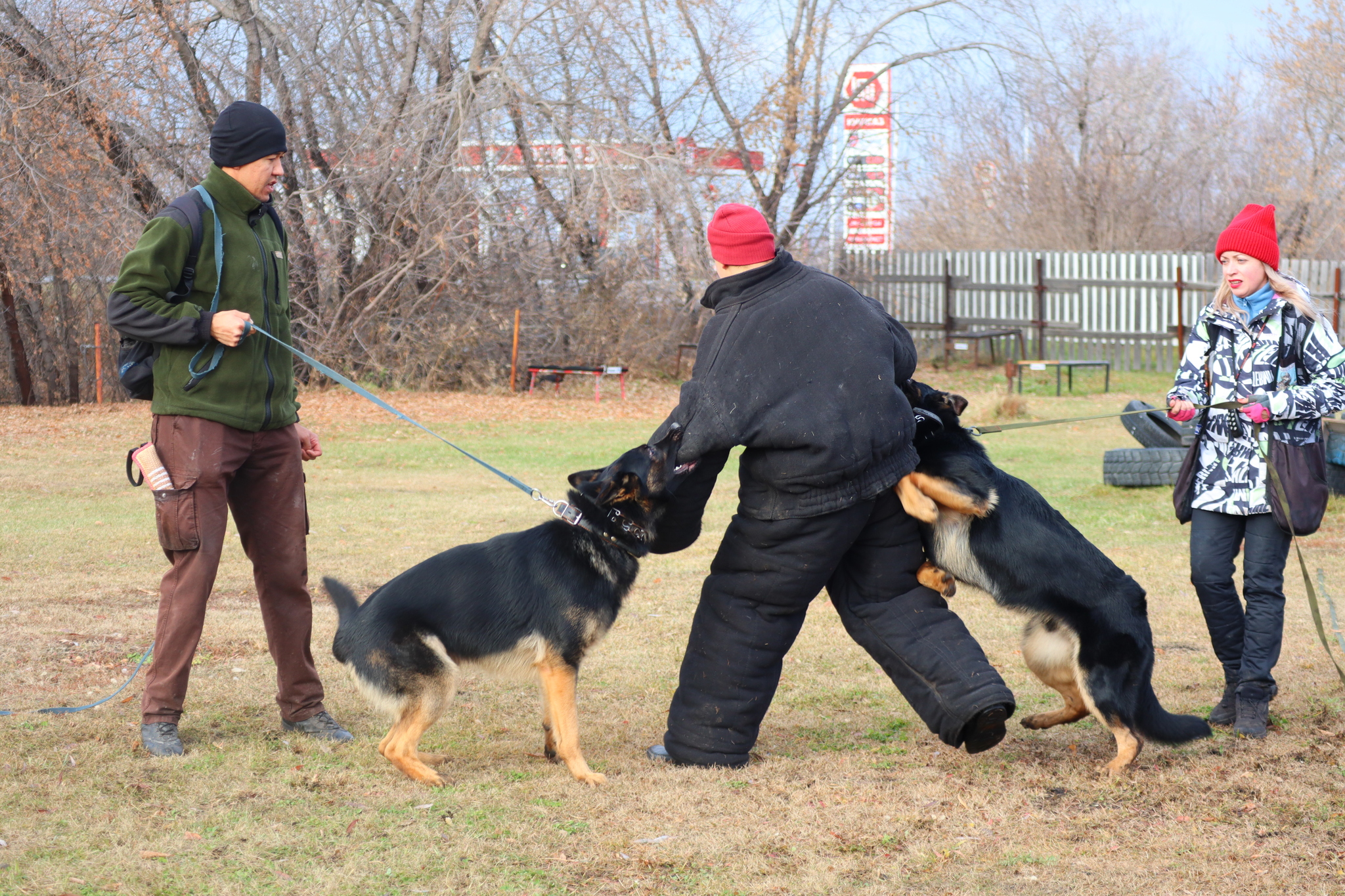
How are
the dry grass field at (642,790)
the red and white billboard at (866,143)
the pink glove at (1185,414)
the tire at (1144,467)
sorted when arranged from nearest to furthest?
the dry grass field at (642,790), the pink glove at (1185,414), the tire at (1144,467), the red and white billboard at (866,143)

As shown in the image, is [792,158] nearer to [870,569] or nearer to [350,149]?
[350,149]

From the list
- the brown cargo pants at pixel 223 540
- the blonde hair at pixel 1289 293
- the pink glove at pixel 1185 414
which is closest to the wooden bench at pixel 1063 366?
the blonde hair at pixel 1289 293

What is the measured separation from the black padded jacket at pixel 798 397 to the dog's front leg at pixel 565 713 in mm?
800

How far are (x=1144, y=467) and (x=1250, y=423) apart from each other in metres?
6.00

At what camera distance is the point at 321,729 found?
4.05m

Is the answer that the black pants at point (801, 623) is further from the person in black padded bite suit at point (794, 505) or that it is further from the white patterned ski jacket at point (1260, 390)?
the white patterned ski jacket at point (1260, 390)

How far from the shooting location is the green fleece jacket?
361 cm

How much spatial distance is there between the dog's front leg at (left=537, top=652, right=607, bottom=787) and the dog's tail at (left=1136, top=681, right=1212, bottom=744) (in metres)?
1.76

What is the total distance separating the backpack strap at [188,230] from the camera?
368 centimetres

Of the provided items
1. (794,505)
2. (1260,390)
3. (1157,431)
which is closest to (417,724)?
(794,505)

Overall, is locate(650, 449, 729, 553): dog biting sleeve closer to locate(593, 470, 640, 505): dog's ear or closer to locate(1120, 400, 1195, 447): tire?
locate(593, 470, 640, 505): dog's ear

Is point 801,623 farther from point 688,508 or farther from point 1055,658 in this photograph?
point 1055,658

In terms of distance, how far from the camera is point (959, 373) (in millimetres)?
21328

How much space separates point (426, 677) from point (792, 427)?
1393 mm
